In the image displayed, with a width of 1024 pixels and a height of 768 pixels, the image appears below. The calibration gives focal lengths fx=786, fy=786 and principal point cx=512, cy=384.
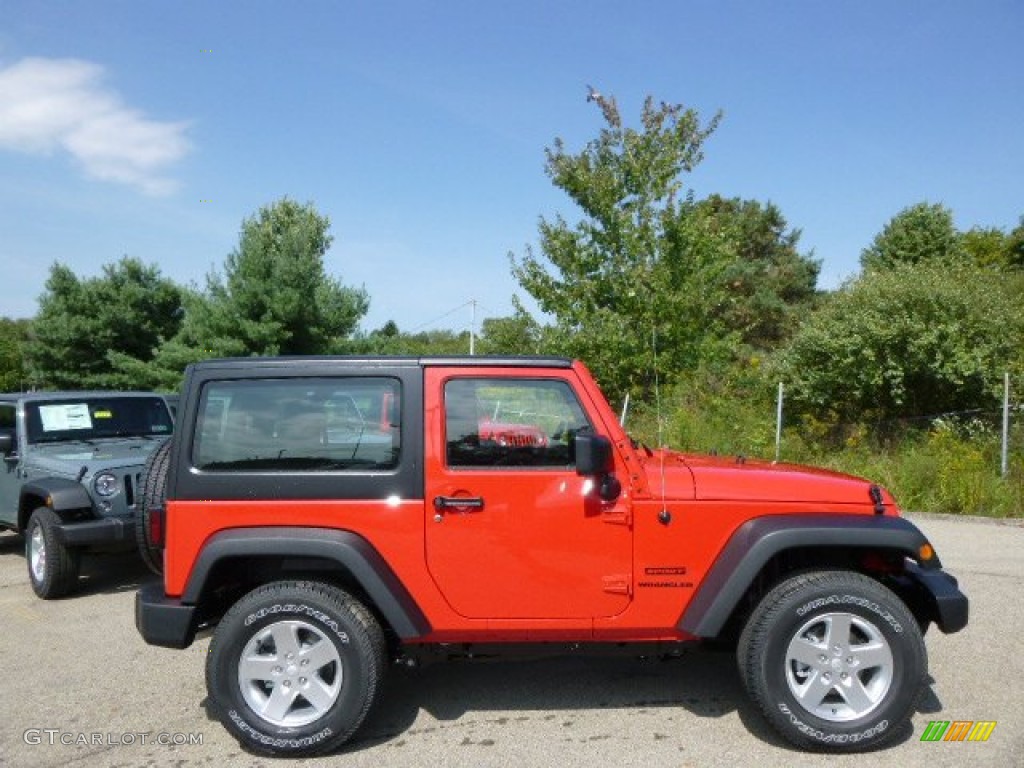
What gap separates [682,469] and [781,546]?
56 cm

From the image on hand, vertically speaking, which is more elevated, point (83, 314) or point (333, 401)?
point (83, 314)

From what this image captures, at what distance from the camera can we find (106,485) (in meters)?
6.29

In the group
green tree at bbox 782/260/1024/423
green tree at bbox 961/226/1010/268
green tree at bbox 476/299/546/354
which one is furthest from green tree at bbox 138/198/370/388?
green tree at bbox 961/226/1010/268

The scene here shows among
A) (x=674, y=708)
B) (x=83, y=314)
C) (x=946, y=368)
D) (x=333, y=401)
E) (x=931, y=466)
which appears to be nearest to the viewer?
(x=333, y=401)

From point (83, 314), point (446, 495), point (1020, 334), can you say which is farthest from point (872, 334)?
point (83, 314)

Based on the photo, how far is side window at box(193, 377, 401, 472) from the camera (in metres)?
3.63

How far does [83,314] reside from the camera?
3108 cm

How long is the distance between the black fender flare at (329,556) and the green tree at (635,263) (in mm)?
10024

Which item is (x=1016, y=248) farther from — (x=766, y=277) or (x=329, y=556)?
(x=329, y=556)

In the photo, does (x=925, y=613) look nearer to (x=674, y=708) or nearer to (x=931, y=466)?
(x=674, y=708)

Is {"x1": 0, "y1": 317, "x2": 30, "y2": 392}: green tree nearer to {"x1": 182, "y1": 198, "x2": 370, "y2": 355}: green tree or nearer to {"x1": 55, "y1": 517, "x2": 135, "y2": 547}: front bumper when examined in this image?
→ {"x1": 182, "y1": 198, "x2": 370, "y2": 355}: green tree

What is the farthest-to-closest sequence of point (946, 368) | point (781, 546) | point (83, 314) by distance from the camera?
point (83, 314) → point (946, 368) → point (781, 546)

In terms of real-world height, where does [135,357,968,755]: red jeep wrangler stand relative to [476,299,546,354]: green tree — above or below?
below

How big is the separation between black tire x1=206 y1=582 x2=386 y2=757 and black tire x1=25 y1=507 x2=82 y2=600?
3290 millimetres
